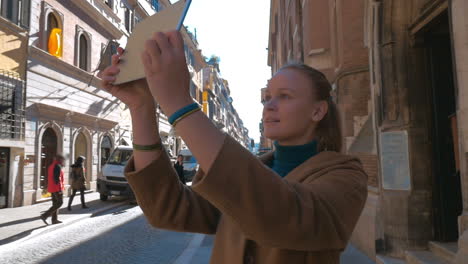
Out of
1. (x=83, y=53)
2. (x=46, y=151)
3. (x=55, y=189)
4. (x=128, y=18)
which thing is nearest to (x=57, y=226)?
(x=55, y=189)

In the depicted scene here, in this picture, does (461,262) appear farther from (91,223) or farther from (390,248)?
(91,223)

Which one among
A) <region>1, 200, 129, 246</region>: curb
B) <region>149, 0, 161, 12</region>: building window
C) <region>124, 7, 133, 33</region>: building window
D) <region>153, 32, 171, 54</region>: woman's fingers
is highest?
<region>149, 0, 161, 12</region>: building window

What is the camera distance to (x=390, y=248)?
4.98m

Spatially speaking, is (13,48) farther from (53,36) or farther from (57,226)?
→ (57,226)

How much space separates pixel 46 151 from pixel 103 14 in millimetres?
8732

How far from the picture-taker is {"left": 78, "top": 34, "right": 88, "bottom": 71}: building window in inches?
696

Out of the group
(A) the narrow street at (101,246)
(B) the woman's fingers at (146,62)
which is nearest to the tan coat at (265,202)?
(B) the woman's fingers at (146,62)

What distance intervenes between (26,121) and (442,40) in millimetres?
13399

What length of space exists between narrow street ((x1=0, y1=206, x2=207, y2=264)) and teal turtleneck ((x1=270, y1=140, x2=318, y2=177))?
15.0 feet

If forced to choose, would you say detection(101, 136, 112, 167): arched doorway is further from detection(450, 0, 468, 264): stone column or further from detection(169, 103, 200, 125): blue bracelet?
detection(169, 103, 200, 125): blue bracelet

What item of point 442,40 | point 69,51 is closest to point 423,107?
point 442,40

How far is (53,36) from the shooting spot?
1493 cm

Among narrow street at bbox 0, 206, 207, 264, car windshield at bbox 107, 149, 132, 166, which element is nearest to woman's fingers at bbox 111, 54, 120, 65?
narrow street at bbox 0, 206, 207, 264

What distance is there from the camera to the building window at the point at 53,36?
14812 millimetres
